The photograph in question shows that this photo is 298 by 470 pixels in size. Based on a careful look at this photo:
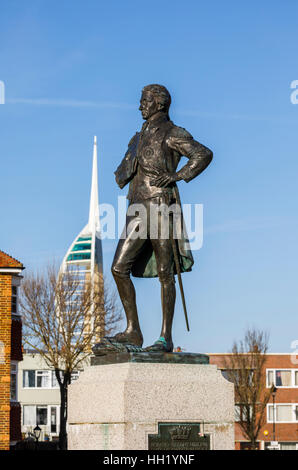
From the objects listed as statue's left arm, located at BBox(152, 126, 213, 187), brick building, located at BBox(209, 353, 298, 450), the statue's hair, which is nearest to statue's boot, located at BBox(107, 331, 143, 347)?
statue's left arm, located at BBox(152, 126, 213, 187)

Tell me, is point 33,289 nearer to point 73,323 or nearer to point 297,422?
point 73,323

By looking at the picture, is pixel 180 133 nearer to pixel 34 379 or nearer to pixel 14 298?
pixel 14 298

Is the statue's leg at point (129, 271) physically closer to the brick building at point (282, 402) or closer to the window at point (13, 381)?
the window at point (13, 381)

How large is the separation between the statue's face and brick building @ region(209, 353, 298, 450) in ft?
191

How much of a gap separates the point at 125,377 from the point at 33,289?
4041 cm

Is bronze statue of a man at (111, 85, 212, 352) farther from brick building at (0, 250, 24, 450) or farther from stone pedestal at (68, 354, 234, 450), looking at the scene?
brick building at (0, 250, 24, 450)

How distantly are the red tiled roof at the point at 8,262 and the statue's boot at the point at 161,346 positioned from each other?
29.9 meters

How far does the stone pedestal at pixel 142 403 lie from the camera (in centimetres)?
988

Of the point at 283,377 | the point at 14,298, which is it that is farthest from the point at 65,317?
the point at 283,377

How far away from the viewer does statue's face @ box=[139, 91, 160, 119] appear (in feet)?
37.9

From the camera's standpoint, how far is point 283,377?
69.9m

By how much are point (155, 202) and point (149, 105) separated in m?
1.32

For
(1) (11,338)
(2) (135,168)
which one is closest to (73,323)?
(1) (11,338)

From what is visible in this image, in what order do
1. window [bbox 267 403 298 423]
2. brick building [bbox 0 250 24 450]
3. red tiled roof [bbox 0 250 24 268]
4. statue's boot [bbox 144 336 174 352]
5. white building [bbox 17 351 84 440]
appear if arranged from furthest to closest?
white building [bbox 17 351 84 440], window [bbox 267 403 298 423], red tiled roof [bbox 0 250 24 268], brick building [bbox 0 250 24 450], statue's boot [bbox 144 336 174 352]
